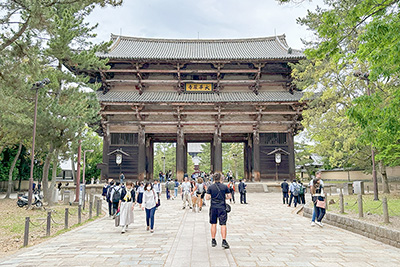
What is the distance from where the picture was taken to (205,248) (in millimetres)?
6320

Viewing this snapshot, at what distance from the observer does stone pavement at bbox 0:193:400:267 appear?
5.46 meters

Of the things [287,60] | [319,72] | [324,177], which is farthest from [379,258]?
[324,177]

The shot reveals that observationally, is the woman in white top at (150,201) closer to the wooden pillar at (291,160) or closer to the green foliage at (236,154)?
the wooden pillar at (291,160)

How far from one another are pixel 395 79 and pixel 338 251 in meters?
13.4

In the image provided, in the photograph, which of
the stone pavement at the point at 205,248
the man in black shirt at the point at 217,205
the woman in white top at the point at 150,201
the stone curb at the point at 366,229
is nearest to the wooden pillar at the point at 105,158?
the stone pavement at the point at 205,248

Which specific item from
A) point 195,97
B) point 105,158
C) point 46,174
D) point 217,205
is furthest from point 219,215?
point 195,97

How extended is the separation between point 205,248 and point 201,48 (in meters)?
28.6

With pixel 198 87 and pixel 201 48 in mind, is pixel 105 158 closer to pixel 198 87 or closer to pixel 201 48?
pixel 198 87

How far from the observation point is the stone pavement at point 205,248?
546 centimetres

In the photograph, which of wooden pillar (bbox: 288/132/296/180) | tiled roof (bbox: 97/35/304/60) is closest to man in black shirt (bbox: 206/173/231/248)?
wooden pillar (bbox: 288/132/296/180)

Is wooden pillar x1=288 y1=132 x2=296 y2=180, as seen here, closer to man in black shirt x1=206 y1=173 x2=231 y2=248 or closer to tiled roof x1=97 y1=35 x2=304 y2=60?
tiled roof x1=97 y1=35 x2=304 y2=60

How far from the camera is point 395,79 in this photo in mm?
15492

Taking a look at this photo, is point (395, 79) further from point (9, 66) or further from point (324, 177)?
point (324, 177)

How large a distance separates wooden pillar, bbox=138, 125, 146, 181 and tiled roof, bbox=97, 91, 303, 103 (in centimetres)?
285
